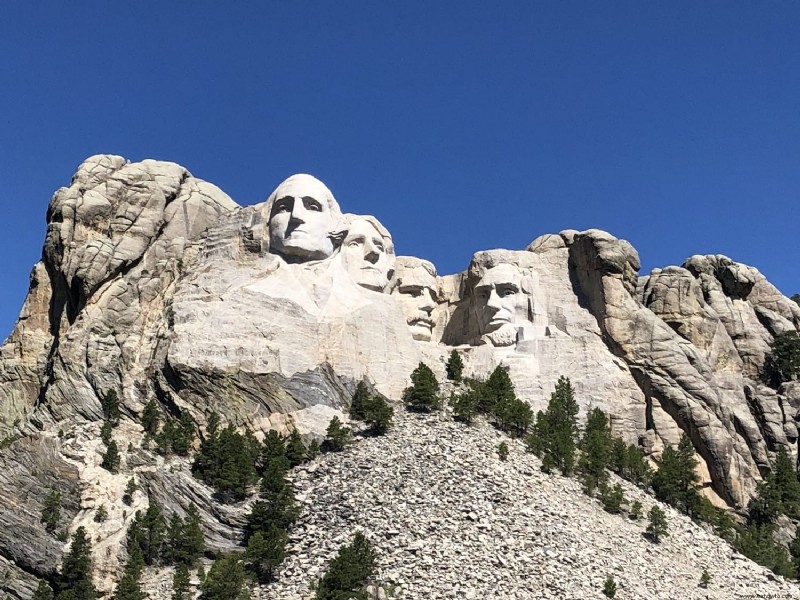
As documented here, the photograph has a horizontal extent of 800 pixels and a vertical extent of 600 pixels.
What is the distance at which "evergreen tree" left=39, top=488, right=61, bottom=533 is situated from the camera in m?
45.3

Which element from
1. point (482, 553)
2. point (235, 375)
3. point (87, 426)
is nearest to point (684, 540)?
point (482, 553)

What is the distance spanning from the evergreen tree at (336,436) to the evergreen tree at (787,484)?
1487 cm

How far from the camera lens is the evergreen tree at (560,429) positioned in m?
50.6

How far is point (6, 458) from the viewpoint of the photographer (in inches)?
1855

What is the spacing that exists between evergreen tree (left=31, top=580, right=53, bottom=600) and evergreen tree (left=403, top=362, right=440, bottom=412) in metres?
14.0

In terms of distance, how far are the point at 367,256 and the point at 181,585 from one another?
Result: 17.1m

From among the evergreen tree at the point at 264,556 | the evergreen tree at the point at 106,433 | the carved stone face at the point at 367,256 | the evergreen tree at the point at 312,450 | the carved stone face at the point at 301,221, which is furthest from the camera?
the carved stone face at the point at 367,256

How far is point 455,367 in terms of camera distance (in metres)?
56.0

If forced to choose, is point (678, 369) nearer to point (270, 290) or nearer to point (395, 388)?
point (395, 388)

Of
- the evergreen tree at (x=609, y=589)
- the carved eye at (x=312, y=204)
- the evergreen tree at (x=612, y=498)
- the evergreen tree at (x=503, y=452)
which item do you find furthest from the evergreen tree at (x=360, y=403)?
the evergreen tree at (x=609, y=589)

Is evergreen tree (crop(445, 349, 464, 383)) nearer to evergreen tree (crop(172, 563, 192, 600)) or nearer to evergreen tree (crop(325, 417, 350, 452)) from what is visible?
evergreen tree (crop(325, 417, 350, 452))

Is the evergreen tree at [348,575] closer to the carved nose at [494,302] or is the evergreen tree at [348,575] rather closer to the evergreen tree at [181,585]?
the evergreen tree at [181,585]

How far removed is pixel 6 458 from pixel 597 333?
20995 mm

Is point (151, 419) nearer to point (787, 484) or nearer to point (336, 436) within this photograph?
point (336, 436)
